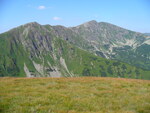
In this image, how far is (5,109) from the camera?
12477 millimetres

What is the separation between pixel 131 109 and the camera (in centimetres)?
1404

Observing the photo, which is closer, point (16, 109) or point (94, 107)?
point (16, 109)

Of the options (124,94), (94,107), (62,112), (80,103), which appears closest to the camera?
(62,112)

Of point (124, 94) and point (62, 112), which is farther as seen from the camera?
point (124, 94)

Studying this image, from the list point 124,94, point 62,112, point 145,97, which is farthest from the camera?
point 124,94

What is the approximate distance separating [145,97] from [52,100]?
365 inches

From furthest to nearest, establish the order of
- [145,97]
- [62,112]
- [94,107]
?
[145,97], [94,107], [62,112]

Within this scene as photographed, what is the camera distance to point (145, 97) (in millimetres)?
17422

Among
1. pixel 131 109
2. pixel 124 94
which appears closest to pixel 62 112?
pixel 131 109

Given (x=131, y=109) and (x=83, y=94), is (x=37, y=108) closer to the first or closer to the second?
(x=83, y=94)

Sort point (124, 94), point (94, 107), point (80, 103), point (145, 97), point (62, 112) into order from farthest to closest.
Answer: point (124, 94)
point (145, 97)
point (80, 103)
point (94, 107)
point (62, 112)

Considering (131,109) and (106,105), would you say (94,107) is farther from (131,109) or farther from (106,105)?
(131,109)

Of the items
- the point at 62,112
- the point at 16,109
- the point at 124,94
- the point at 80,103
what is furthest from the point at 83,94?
the point at 16,109

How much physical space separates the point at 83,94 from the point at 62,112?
5874mm
